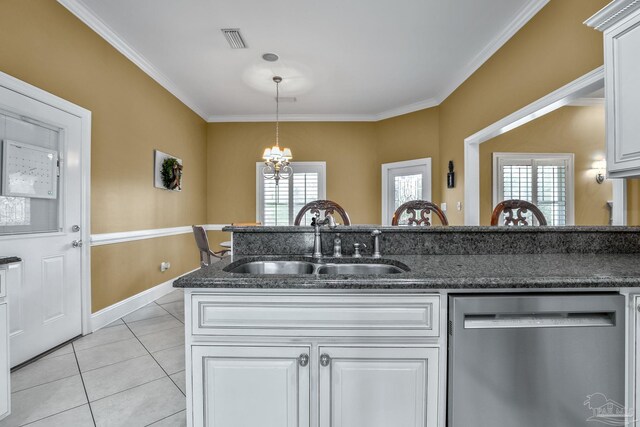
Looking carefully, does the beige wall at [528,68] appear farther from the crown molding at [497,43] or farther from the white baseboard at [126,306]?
the white baseboard at [126,306]

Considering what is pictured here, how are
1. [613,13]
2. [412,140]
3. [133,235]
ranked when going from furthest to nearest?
[412,140] → [133,235] → [613,13]

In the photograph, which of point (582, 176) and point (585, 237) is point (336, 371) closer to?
point (585, 237)

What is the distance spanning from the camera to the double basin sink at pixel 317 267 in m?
1.59

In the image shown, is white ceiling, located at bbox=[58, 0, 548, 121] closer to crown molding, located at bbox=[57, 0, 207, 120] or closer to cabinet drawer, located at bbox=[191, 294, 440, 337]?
crown molding, located at bbox=[57, 0, 207, 120]

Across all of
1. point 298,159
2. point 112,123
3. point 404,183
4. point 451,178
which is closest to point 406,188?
point 404,183

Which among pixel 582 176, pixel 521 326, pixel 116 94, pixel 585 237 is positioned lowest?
pixel 521 326

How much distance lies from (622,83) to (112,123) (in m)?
3.92

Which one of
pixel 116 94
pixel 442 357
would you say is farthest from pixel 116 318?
pixel 442 357

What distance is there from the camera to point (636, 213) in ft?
6.10

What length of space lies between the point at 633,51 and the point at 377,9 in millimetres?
1950

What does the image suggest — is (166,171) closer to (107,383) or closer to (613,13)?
(107,383)

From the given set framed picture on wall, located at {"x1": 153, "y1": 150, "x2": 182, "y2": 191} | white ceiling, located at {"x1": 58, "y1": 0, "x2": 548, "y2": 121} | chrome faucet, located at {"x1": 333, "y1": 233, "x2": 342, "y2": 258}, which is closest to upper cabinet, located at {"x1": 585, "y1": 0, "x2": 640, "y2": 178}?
white ceiling, located at {"x1": 58, "y1": 0, "x2": 548, "y2": 121}

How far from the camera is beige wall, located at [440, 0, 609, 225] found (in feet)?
6.93

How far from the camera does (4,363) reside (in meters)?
1.52
